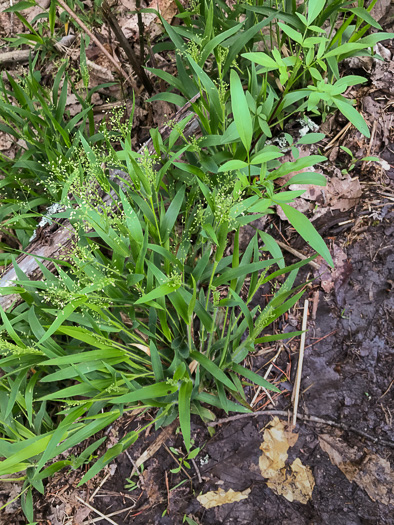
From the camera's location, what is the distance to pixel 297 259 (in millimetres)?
1581

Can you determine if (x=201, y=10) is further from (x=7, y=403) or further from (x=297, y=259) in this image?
(x=7, y=403)

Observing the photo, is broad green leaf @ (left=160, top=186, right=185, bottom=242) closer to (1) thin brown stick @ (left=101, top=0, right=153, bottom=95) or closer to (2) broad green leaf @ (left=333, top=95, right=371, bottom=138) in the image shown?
(2) broad green leaf @ (left=333, top=95, right=371, bottom=138)

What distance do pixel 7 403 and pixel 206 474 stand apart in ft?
2.67

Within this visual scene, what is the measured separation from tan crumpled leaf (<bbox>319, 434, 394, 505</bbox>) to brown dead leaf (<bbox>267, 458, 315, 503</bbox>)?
0.33ft

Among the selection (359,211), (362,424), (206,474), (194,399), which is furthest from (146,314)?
(359,211)

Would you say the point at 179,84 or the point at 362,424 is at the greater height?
the point at 179,84

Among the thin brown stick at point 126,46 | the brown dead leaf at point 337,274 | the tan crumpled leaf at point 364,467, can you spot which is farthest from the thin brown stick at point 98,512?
the thin brown stick at point 126,46

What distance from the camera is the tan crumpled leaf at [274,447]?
1.29 m

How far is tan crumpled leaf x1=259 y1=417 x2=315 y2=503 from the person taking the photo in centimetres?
125

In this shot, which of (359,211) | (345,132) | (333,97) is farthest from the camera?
(345,132)

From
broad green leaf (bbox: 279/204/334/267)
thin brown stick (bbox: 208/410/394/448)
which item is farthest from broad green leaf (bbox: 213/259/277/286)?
thin brown stick (bbox: 208/410/394/448)

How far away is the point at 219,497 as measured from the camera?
4.26ft

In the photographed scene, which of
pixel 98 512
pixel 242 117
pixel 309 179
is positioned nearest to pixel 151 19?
pixel 242 117

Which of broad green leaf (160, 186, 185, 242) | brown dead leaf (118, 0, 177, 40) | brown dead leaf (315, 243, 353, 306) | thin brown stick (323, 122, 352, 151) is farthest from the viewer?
brown dead leaf (118, 0, 177, 40)
